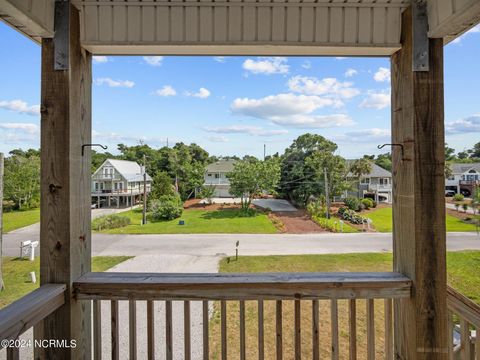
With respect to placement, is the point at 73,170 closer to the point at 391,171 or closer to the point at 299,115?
the point at 299,115

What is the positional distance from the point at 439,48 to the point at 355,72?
0.36m

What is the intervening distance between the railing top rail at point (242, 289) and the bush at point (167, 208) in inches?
13.5

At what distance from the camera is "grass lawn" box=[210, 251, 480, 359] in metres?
1.28

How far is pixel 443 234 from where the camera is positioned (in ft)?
3.90

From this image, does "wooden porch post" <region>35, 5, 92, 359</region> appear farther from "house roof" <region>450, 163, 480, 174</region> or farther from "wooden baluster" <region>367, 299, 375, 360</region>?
→ "house roof" <region>450, 163, 480, 174</region>

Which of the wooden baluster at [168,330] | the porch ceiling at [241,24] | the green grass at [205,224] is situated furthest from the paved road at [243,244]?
the porch ceiling at [241,24]

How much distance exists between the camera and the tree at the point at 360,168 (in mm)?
1425

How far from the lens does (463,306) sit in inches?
45.4

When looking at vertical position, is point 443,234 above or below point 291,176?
below

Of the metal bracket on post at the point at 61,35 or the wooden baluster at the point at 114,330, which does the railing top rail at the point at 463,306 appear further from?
the metal bracket on post at the point at 61,35

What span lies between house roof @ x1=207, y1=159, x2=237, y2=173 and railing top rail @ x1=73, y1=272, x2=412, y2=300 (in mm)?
587

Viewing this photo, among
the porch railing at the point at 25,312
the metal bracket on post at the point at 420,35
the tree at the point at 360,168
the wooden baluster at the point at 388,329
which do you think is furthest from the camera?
the tree at the point at 360,168

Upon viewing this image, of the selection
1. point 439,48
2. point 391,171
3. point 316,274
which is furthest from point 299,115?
point 316,274

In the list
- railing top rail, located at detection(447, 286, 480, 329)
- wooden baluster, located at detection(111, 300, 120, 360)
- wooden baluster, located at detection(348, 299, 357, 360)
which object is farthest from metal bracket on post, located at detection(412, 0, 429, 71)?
wooden baluster, located at detection(111, 300, 120, 360)
